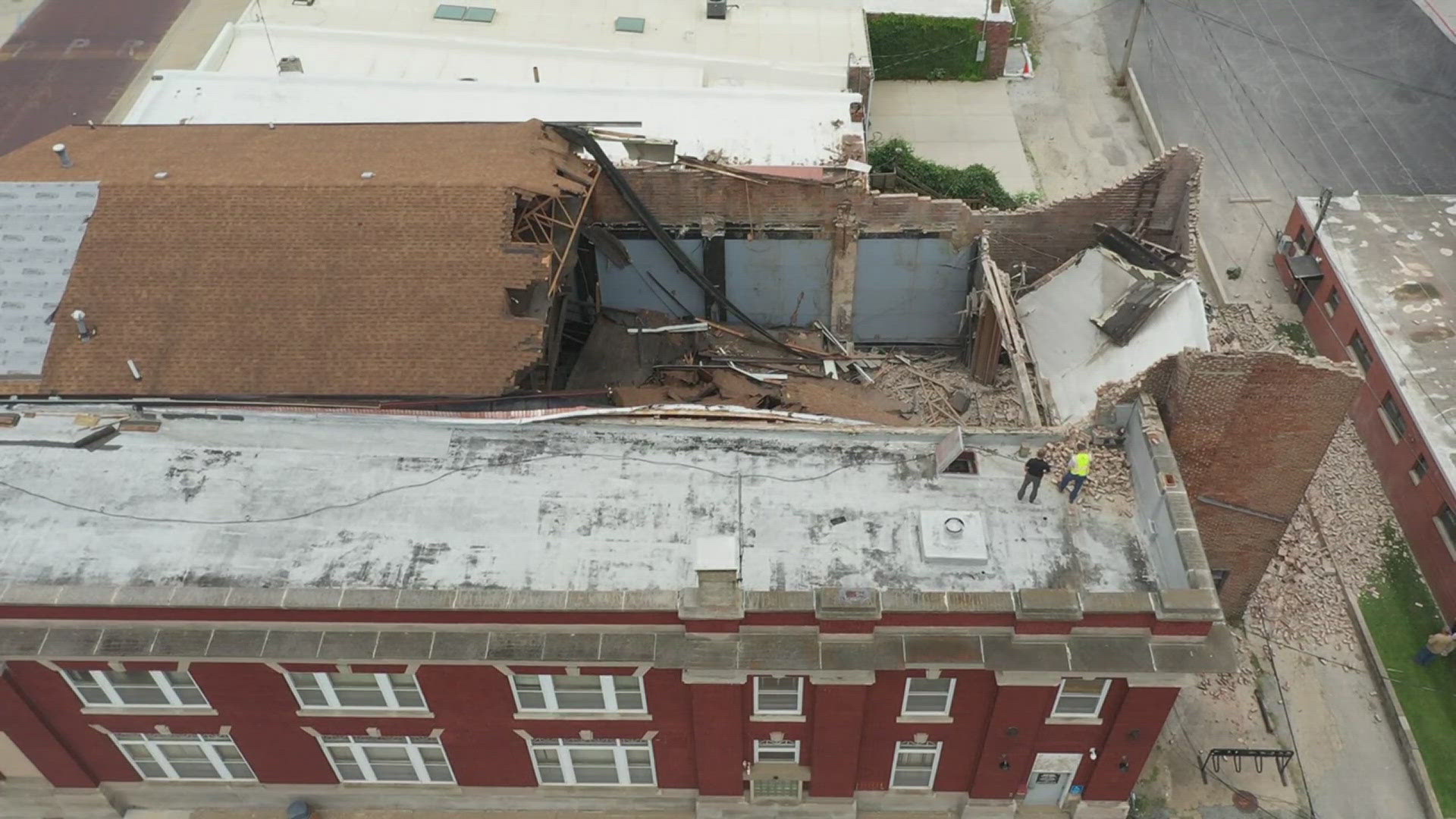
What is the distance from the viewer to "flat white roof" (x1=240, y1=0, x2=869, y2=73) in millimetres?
41969

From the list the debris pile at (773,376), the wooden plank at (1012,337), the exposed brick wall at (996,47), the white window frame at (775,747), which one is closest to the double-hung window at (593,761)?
the white window frame at (775,747)

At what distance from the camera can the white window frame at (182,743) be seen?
77.7 feet

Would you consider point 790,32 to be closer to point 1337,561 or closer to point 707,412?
point 707,412

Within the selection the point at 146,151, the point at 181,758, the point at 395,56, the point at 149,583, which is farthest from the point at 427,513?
the point at 395,56

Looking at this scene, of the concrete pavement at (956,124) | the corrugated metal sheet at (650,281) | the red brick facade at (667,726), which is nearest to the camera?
the red brick facade at (667,726)

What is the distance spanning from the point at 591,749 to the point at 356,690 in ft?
17.6

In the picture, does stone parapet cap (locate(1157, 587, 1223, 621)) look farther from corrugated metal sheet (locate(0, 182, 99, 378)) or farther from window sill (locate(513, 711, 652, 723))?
corrugated metal sheet (locate(0, 182, 99, 378))

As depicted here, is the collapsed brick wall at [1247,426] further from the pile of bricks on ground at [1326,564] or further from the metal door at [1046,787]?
the metal door at [1046,787]

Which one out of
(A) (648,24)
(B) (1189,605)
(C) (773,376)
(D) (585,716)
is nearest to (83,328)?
(D) (585,716)

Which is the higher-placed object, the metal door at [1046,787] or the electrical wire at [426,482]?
the electrical wire at [426,482]

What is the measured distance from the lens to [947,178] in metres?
40.7

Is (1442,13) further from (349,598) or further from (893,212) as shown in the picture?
(349,598)

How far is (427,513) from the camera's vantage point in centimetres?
2242

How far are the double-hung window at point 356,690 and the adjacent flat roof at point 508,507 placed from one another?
209 centimetres
